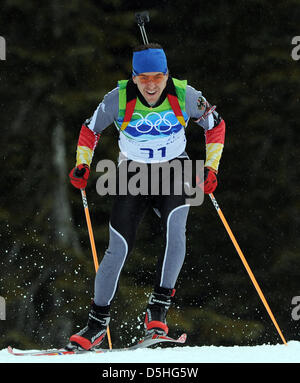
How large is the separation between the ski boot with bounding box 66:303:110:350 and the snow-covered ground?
179mm

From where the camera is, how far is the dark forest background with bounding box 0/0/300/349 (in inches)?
435

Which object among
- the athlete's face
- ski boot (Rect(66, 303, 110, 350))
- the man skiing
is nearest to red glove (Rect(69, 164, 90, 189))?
the man skiing

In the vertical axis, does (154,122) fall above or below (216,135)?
above

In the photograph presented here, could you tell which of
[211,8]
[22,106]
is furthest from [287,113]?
[22,106]

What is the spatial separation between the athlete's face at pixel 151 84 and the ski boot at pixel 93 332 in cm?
164

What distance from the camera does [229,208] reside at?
11766 millimetres

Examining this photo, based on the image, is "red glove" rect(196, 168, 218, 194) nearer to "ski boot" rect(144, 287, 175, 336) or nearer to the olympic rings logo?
the olympic rings logo

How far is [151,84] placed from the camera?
5.32 meters

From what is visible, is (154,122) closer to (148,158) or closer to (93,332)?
(148,158)

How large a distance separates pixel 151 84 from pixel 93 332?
6.30ft

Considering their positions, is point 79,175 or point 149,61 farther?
point 79,175

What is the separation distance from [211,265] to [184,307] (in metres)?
0.83

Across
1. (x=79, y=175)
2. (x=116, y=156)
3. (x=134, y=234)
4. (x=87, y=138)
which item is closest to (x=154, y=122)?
(x=87, y=138)

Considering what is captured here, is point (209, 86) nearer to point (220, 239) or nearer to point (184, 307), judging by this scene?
point (220, 239)
